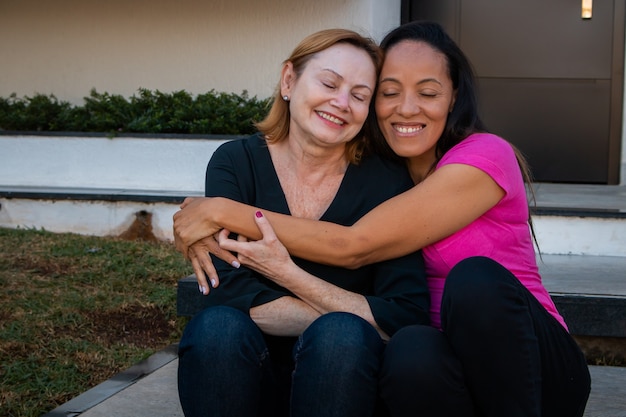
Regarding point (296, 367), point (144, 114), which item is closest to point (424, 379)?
point (296, 367)

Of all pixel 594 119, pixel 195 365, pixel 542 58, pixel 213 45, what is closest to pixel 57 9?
pixel 213 45

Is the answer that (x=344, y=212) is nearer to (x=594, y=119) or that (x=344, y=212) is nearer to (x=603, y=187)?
(x=603, y=187)

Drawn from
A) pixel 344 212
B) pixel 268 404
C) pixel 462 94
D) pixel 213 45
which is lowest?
pixel 268 404

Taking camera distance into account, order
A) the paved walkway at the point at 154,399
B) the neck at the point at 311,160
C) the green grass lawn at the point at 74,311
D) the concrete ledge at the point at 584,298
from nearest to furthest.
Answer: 1. the neck at the point at 311,160
2. the paved walkway at the point at 154,399
3. the green grass lawn at the point at 74,311
4. the concrete ledge at the point at 584,298

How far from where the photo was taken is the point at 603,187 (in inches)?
261

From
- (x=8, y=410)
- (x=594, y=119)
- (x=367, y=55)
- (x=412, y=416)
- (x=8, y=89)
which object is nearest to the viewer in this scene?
(x=412, y=416)

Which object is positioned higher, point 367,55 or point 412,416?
point 367,55

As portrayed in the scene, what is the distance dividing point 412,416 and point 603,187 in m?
4.98

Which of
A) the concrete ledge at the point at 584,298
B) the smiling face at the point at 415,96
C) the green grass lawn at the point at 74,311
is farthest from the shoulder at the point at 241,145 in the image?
the green grass lawn at the point at 74,311

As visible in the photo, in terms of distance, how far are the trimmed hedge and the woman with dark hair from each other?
11.8 ft

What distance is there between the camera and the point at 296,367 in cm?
224

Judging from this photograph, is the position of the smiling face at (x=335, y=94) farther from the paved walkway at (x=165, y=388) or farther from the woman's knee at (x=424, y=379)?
the paved walkway at (x=165, y=388)

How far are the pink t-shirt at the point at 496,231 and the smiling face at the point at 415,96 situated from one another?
12 centimetres

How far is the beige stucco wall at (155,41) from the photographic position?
7.10m
